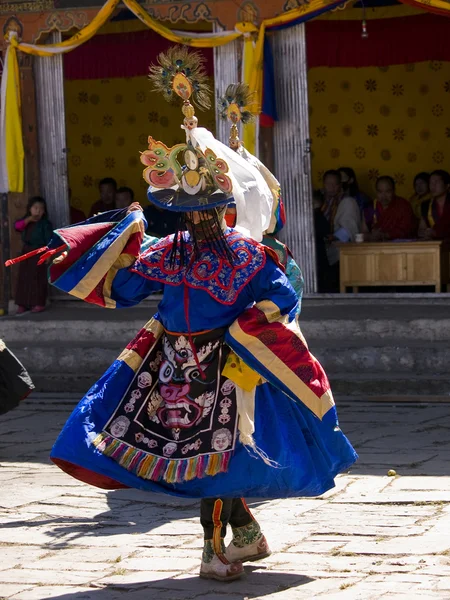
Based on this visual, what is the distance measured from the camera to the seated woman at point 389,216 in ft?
41.7

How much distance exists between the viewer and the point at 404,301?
10.9 metres

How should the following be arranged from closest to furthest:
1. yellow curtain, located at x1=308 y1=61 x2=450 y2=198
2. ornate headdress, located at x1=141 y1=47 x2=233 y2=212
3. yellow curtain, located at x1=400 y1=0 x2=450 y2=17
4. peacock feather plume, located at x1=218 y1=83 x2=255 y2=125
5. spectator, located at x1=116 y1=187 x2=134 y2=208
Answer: ornate headdress, located at x1=141 y1=47 x2=233 y2=212 → peacock feather plume, located at x1=218 y1=83 x2=255 y2=125 → yellow curtain, located at x1=400 y1=0 x2=450 y2=17 → spectator, located at x1=116 y1=187 x2=134 y2=208 → yellow curtain, located at x1=308 y1=61 x2=450 y2=198

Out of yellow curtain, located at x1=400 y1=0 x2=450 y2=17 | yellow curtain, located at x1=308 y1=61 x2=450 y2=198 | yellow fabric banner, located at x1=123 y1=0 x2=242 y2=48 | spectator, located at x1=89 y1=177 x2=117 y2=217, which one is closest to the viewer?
yellow curtain, located at x1=400 y1=0 x2=450 y2=17

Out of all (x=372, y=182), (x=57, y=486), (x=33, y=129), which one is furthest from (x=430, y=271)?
(x=57, y=486)

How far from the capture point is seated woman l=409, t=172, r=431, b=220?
13328 millimetres

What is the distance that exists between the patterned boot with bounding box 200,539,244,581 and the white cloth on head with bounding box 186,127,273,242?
1329 mm

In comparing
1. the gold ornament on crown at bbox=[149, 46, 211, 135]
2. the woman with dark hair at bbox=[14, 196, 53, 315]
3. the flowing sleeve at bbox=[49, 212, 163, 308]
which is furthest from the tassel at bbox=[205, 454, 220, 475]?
the woman with dark hair at bbox=[14, 196, 53, 315]

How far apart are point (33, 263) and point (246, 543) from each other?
23.2ft

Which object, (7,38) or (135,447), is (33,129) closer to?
(7,38)

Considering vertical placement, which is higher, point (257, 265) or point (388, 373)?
point (257, 265)

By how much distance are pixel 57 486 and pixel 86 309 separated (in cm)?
513

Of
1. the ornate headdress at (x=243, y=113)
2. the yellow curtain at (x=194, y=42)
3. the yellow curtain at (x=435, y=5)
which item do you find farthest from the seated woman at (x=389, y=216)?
the ornate headdress at (x=243, y=113)

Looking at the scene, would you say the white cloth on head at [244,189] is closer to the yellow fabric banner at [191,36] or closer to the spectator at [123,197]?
the yellow fabric banner at [191,36]

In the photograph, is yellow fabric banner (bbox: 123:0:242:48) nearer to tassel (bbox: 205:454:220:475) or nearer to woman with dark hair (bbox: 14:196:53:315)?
woman with dark hair (bbox: 14:196:53:315)
